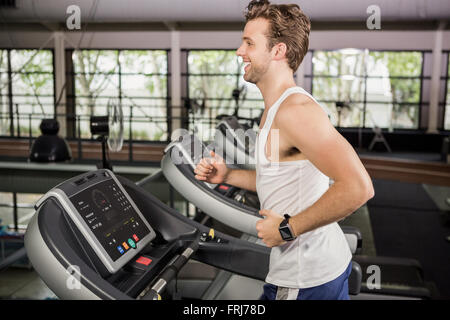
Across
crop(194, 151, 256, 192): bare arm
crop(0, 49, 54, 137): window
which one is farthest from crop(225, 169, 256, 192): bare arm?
crop(0, 49, 54, 137): window

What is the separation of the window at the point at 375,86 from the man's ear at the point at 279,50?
872 cm

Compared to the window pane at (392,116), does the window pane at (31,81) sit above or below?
above

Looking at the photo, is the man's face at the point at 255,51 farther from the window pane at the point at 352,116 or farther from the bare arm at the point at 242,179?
the window pane at the point at 352,116

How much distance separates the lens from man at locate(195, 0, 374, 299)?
35.0 inches

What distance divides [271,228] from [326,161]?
7.3 inches

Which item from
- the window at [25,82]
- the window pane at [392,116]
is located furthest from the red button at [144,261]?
the window at [25,82]

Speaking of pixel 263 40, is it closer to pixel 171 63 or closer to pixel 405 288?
pixel 405 288

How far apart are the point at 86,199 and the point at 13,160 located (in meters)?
6.35

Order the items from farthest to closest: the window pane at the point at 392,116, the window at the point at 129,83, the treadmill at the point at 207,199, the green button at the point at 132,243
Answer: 1. the window at the point at 129,83
2. the window pane at the point at 392,116
3. the treadmill at the point at 207,199
4. the green button at the point at 132,243

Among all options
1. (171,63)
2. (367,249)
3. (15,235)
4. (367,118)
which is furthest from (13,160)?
(367,118)

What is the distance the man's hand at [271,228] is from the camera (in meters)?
0.96

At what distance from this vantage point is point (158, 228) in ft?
4.69

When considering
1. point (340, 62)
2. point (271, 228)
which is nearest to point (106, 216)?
point (271, 228)

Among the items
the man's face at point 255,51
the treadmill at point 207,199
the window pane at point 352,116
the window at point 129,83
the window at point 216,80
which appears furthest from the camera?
the window at point 129,83
